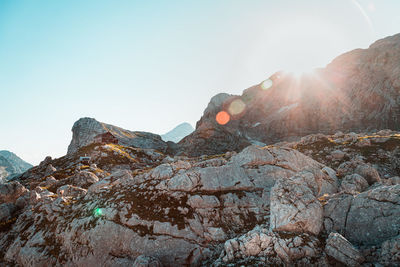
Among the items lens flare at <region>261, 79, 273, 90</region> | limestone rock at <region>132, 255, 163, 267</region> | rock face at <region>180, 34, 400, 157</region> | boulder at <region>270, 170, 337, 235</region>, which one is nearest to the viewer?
boulder at <region>270, 170, 337, 235</region>

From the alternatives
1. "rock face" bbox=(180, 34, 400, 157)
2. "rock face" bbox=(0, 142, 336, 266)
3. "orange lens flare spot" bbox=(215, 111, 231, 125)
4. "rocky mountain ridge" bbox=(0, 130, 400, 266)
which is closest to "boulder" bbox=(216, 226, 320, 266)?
"rocky mountain ridge" bbox=(0, 130, 400, 266)

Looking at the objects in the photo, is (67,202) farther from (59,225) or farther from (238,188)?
(238,188)

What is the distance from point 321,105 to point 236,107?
235ft

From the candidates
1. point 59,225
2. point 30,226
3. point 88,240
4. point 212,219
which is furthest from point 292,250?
point 30,226

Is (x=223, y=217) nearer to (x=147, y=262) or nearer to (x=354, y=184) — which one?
(x=147, y=262)

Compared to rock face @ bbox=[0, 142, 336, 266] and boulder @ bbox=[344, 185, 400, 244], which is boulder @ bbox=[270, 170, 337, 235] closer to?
rock face @ bbox=[0, 142, 336, 266]

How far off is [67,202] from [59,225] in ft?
11.4

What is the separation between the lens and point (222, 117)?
584 ft

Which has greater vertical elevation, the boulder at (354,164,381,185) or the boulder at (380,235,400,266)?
the boulder at (380,235,400,266)

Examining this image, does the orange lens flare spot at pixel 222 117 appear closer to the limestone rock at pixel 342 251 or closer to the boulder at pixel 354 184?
the boulder at pixel 354 184

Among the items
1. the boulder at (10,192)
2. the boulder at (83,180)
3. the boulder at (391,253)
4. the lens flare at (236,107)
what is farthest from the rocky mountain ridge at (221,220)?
the lens flare at (236,107)

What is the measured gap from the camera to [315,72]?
160000mm

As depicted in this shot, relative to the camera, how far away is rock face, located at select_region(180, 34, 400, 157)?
10944 centimetres

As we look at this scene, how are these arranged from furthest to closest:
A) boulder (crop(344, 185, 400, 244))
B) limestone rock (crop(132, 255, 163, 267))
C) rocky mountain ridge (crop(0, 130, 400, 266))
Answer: limestone rock (crop(132, 255, 163, 267)), rocky mountain ridge (crop(0, 130, 400, 266)), boulder (crop(344, 185, 400, 244))
